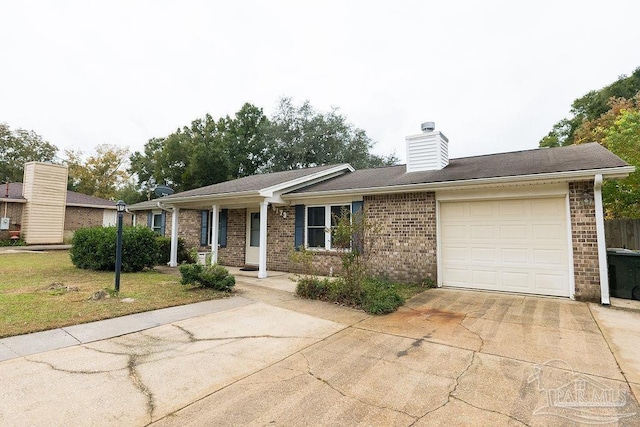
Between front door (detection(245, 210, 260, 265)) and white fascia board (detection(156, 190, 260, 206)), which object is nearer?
white fascia board (detection(156, 190, 260, 206))

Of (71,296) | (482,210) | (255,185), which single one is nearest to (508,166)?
(482,210)

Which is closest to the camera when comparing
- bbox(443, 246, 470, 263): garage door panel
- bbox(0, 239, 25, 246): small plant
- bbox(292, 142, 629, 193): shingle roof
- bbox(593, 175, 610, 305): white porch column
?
bbox(593, 175, 610, 305): white porch column

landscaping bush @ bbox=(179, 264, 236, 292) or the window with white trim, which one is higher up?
the window with white trim

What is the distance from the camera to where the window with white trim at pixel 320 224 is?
367 inches

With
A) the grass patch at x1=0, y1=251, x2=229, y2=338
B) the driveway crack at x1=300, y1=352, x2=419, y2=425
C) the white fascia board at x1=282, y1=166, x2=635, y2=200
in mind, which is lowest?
the driveway crack at x1=300, y1=352, x2=419, y2=425

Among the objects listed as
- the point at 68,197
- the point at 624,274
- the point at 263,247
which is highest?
the point at 68,197

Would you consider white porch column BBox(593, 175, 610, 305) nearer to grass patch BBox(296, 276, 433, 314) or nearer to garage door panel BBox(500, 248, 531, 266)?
garage door panel BBox(500, 248, 531, 266)

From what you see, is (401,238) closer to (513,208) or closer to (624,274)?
(513,208)

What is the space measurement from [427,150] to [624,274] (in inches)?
203

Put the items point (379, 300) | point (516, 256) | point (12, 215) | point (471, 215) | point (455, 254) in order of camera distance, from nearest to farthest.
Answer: point (379, 300) < point (516, 256) < point (471, 215) < point (455, 254) < point (12, 215)

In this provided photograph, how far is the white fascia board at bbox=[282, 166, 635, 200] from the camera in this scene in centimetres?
551

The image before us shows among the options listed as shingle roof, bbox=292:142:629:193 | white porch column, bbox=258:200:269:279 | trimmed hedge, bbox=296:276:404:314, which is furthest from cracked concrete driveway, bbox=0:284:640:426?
white porch column, bbox=258:200:269:279

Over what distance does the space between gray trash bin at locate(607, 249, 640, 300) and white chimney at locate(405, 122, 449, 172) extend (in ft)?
14.2

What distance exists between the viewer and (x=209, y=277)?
22.5ft
